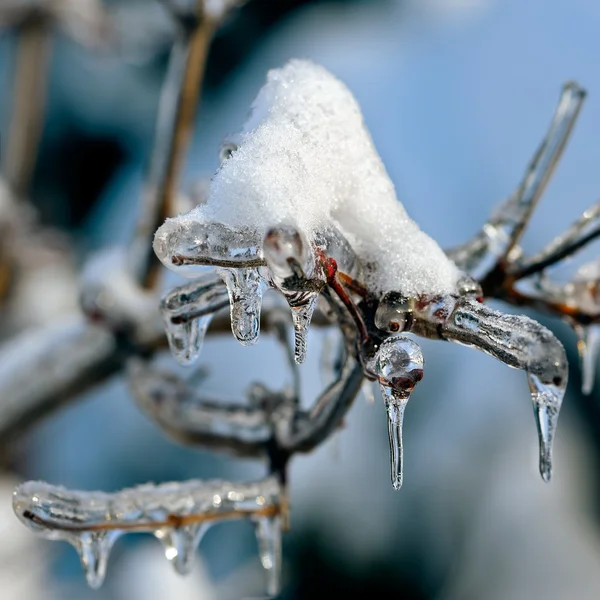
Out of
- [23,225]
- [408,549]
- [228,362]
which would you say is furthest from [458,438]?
[23,225]

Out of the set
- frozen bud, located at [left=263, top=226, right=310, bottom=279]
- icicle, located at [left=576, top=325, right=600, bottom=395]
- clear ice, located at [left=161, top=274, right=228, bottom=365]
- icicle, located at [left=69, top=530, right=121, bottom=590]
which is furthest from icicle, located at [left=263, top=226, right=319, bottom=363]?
icicle, located at [left=576, top=325, right=600, bottom=395]

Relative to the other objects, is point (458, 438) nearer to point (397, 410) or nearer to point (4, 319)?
point (4, 319)

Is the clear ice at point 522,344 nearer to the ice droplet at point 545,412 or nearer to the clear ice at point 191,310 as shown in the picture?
the ice droplet at point 545,412

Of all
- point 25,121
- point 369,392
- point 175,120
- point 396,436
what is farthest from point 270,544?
point 25,121

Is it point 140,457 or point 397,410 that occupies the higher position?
Answer: point 397,410

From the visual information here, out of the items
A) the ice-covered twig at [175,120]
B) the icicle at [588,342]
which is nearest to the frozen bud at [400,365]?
the icicle at [588,342]

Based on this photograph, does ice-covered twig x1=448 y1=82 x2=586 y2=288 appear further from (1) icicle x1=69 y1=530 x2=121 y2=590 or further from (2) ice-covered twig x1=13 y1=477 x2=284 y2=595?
(1) icicle x1=69 y1=530 x2=121 y2=590
